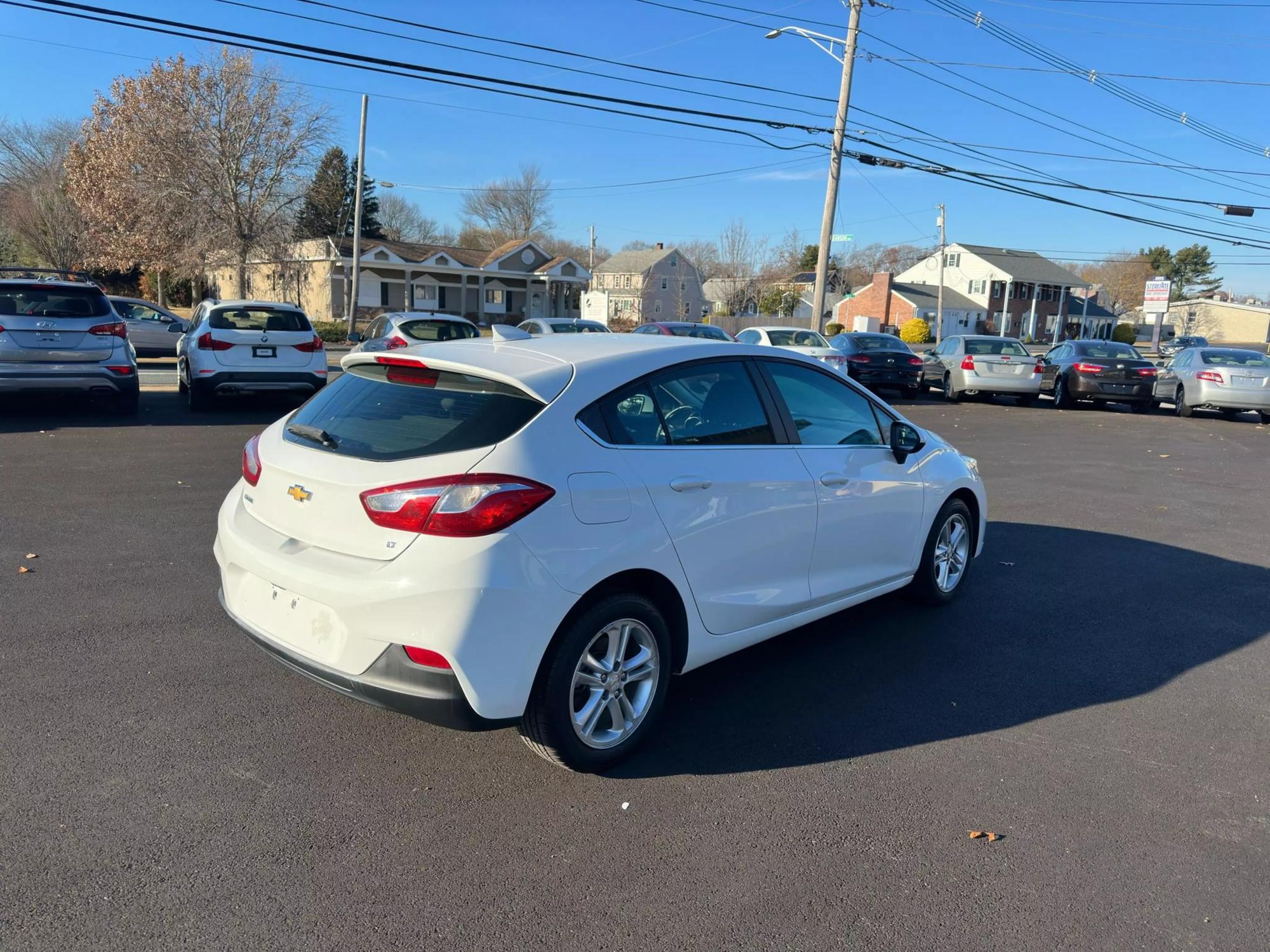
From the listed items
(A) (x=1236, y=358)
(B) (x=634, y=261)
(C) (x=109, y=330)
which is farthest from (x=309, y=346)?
(B) (x=634, y=261)

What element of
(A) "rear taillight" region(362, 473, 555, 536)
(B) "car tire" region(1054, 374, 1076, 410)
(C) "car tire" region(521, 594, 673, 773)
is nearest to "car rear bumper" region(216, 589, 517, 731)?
(C) "car tire" region(521, 594, 673, 773)

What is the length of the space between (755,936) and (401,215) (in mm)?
90868

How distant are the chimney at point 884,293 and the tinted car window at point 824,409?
69.7 meters

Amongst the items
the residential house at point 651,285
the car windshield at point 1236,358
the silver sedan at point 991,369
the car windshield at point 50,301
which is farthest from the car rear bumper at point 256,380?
the residential house at point 651,285

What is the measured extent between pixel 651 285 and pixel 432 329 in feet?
197

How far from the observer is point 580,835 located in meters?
3.21

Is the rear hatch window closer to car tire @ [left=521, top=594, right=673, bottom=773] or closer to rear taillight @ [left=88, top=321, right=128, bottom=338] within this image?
car tire @ [left=521, top=594, right=673, bottom=773]

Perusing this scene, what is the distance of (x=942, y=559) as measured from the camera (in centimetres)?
568

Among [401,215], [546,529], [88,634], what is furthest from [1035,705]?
[401,215]

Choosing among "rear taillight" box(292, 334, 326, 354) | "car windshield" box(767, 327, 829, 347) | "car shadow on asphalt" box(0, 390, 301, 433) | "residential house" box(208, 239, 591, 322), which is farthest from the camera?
"residential house" box(208, 239, 591, 322)

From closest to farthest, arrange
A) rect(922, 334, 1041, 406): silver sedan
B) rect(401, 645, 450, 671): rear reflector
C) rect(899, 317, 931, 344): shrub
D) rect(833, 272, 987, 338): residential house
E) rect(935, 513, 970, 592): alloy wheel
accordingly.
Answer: rect(401, 645, 450, 671): rear reflector
rect(935, 513, 970, 592): alloy wheel
rect(922, 334, 1041, 406): silver sedan
rect(899, 317, 931, 344): shrub
rect(833, 272, 987, 338): residential house

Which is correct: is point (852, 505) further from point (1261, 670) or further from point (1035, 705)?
point (1261, 670)

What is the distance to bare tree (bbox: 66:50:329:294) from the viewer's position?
35938 mm

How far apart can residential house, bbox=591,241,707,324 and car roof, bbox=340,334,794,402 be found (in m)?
68.1
